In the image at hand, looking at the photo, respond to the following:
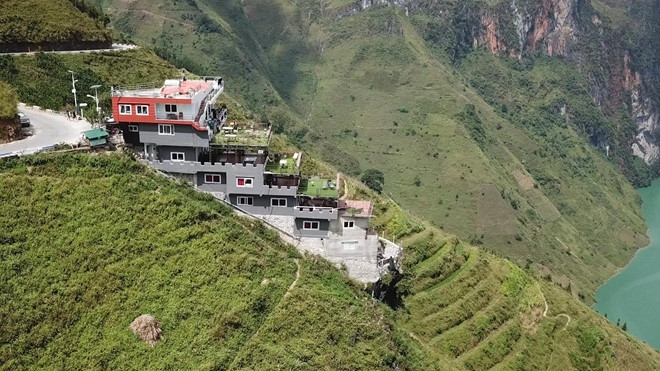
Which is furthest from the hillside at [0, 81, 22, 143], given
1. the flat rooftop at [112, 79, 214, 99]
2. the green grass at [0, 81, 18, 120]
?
the flat rooftop at [112, 79, 214, 99]

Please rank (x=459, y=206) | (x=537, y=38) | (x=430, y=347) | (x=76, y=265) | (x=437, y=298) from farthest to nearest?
(x=537, y=38)
(x=459, y=206)
(x=437, y=298)
(x=430, y=347)
(x=76, y=265)

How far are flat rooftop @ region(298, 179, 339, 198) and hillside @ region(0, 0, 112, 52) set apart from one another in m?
26.7

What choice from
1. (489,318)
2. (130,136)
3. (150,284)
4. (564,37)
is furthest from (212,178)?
(564,37)

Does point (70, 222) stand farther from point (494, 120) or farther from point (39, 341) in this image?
point (494, 120)

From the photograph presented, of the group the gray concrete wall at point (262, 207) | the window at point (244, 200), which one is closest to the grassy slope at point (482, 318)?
the gray concrete wall at point (262, 207)

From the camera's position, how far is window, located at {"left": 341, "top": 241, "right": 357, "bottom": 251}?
117 ft

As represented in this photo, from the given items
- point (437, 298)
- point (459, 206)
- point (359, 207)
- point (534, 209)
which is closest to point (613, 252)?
point (534, 209)

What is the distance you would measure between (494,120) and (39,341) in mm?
106363

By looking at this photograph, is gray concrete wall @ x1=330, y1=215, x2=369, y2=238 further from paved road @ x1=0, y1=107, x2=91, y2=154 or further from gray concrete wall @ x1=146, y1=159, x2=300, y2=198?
paved road @ x1=0, y1=107, x2=91, y2=154

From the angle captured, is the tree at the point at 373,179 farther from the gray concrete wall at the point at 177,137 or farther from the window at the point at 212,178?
the gray concrete wall at the point at 177,137

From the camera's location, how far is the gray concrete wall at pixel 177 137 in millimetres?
34969

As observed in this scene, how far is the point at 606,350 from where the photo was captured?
150 ft

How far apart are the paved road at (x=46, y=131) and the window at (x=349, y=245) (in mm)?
13652

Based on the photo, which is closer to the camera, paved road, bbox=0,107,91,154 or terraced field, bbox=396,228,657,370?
paved road, bbox=0,107,91,154
